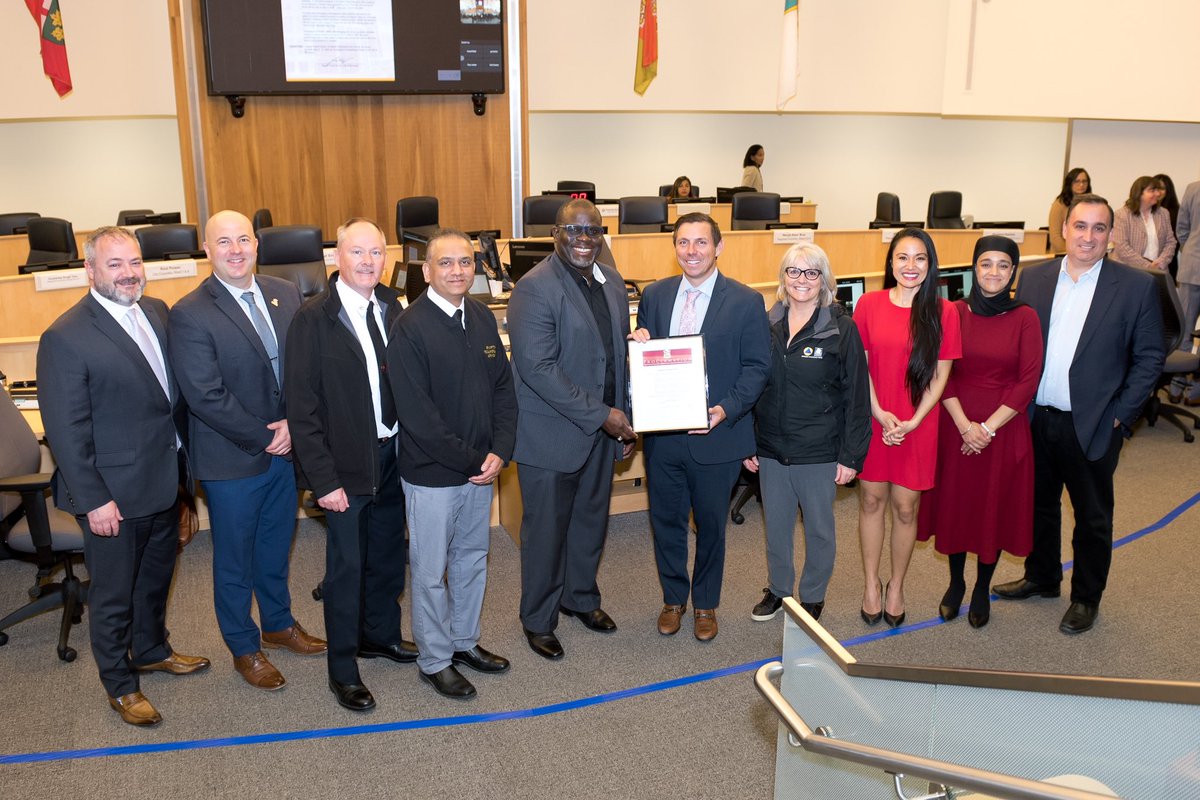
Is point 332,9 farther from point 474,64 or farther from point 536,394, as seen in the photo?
point 536,394

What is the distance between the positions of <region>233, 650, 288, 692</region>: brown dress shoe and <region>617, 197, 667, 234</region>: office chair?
6227 mm

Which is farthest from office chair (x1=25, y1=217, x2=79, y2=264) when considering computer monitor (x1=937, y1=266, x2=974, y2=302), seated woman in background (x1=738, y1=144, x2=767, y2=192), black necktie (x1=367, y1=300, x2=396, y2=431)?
seated woman in background (x1=738, y1=144, x2=767, y2=192)

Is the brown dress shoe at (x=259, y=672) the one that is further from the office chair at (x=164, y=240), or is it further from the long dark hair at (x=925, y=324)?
the office chair at (x=164, y=240)

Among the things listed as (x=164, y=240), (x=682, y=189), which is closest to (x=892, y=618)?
(x=164, y=240)

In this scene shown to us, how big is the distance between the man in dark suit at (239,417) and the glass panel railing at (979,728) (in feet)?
6.58

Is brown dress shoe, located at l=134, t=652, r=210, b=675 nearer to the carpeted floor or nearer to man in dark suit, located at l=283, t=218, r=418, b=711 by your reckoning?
the carpeted floor

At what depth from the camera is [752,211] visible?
978 cm

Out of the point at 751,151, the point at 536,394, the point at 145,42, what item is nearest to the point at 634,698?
the point at 536,394

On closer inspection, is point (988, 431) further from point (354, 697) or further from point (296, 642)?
point (296, 642)

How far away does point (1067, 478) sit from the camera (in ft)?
13.6

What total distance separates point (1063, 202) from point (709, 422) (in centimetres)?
712

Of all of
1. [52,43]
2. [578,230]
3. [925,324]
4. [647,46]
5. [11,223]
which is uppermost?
[647,46]

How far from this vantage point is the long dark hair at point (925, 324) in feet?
12.4

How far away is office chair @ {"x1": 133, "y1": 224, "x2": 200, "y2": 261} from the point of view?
656 centimetres
